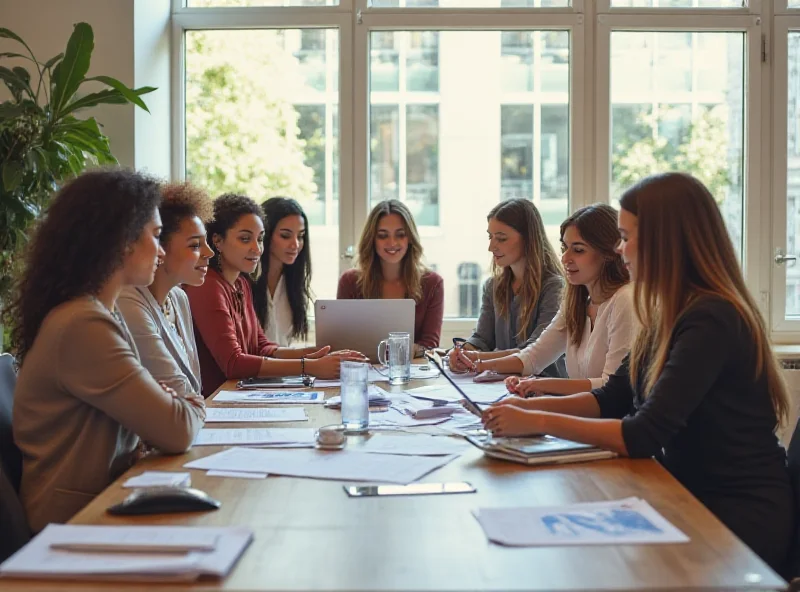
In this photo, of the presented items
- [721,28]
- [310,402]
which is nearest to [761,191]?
[721,28]

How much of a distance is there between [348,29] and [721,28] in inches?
68.8

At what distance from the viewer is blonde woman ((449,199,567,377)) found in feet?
11.6

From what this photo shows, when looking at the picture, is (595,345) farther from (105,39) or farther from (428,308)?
(105,39)

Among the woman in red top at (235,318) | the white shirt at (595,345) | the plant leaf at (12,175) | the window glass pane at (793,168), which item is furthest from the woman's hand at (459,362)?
the window glass pane at (793,168)

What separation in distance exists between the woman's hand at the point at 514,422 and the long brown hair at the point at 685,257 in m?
0.26

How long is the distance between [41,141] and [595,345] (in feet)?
6.92

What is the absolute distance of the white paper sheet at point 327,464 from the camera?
1.64m

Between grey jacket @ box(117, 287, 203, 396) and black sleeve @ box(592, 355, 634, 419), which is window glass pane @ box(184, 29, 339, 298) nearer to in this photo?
grey jacket @ box(117, 287, 203, 396)

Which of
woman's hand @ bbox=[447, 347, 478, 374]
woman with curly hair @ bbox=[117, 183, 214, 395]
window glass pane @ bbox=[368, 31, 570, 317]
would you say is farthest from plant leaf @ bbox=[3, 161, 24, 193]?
window glass pane @ bbox=[368, 31, 570, 317]

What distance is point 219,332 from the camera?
10.0 feet

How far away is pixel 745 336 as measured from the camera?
5.87 feet

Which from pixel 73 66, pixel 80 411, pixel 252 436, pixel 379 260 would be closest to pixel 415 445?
pixel 252 436

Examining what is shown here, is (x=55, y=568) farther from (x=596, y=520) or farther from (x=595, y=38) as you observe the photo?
(x=595, y=38)

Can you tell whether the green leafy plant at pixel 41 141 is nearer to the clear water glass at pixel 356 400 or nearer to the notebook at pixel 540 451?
the clear water glass at pixel 356 400
